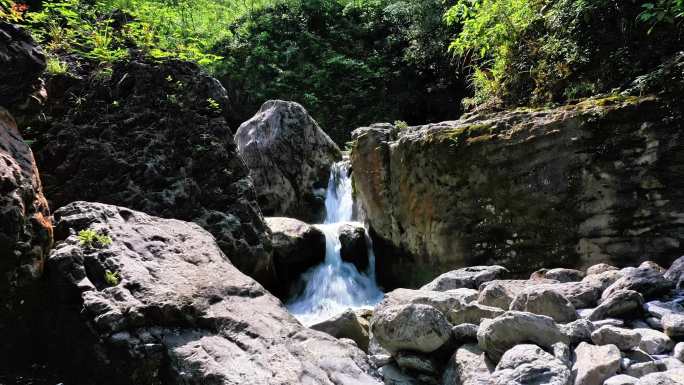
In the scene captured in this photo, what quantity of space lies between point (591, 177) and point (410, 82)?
47.5ft

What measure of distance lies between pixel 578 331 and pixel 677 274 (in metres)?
1.63

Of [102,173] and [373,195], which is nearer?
[102,173]

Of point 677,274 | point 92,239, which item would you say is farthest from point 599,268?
point 92,239

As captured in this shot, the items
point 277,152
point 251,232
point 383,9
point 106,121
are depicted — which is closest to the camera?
point 106,121

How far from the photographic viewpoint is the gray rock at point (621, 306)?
4344 mm

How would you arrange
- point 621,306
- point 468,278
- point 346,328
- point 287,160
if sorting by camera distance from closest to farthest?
1. point 621,306
2. point 346,328
3. point 468,278
4. point 287,160

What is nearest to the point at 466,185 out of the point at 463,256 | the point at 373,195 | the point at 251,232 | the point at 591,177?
the point at 463,256

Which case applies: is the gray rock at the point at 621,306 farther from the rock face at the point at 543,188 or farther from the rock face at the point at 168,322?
the rock face at the point at 168,322

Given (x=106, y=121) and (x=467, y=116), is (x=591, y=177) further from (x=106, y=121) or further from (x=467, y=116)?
(x=106, y=121)

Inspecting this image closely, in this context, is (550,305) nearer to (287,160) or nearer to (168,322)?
(168,322)

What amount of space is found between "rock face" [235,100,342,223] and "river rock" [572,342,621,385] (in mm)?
9738

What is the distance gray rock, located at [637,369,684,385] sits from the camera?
3.12 m

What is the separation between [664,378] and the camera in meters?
3.17

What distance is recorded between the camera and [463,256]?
734cm
